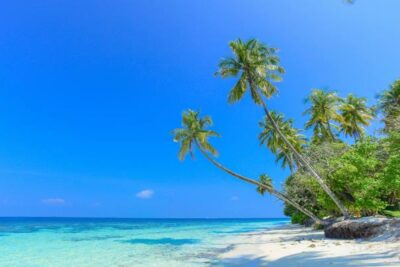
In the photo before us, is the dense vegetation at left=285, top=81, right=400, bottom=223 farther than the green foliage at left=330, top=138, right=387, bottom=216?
No

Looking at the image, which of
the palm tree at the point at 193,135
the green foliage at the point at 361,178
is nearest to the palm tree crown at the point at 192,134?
the palm tree at the point at 193,135

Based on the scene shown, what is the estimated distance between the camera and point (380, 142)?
21.8 meters

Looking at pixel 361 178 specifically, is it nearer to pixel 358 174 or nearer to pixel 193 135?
pixel 358 174

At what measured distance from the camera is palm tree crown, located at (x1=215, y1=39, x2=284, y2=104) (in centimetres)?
2236

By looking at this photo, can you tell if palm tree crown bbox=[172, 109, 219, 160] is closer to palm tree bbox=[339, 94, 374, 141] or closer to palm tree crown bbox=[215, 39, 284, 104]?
palm tree crown bbox=[215, 39, 284, 104]

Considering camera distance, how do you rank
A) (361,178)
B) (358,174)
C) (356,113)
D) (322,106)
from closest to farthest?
(361,178) → (358,174) → (322,106) → (356,113)

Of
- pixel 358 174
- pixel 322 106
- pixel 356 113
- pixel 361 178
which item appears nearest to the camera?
pixel 361 178

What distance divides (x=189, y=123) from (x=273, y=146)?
10604 millimetres

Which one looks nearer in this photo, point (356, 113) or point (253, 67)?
point (253, 67)

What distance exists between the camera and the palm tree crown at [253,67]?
22.4 m

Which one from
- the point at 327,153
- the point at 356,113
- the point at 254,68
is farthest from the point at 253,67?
the point at 356,113

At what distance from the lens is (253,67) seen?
22.3 m

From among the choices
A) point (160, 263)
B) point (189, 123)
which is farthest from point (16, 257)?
point (189, 123)

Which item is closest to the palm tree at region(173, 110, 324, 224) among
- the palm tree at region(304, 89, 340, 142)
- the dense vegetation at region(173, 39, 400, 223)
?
the dense vegetation at region(173, 39, 400, 223)
